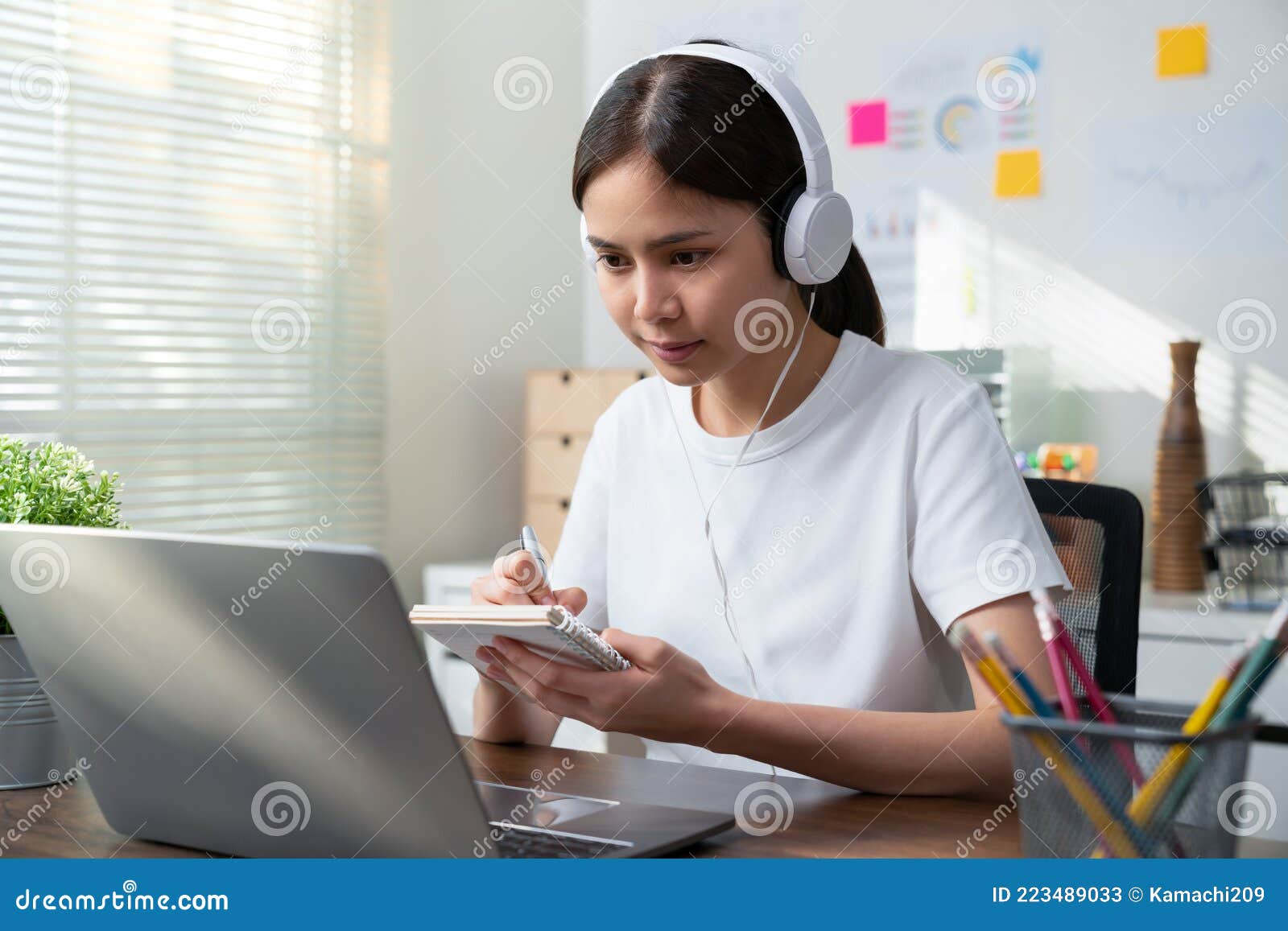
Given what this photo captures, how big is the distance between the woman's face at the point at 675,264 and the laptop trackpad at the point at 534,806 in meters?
0.46

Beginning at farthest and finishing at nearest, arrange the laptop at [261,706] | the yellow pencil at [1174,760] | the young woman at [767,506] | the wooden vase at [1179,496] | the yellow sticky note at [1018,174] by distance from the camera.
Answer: the yellow sticky note at [1018,174]
the wooden vase at [1179,496]
the young woman at [767,506]
the laptop at [261,706]
the yellow pencil at [1174,760]

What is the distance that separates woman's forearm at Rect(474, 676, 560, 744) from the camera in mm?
1271

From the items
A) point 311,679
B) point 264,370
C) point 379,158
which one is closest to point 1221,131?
point 379,158

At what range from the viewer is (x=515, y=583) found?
1176 millimetres

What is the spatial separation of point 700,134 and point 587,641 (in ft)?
1.80

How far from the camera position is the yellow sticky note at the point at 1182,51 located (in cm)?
293

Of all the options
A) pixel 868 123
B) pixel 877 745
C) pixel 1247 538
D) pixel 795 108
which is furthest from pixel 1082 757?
pixel 868 123

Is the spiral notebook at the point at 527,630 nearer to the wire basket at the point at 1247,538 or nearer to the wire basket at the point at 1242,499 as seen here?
the wire basket at the point at 1247,538

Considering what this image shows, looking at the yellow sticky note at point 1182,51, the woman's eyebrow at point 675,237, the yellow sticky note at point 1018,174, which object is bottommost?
the woman's eyebrow at point 675,237

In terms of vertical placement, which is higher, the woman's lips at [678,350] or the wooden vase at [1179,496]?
the woman's lips at [678,350]

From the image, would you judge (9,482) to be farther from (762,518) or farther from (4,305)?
(4,305)

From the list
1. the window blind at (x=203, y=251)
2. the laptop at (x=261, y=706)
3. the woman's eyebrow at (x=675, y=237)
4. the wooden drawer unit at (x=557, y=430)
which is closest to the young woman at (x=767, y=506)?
the woman's eyebrow at (x=675, y=237)

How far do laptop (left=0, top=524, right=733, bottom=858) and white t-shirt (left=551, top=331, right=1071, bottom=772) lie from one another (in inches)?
16.3

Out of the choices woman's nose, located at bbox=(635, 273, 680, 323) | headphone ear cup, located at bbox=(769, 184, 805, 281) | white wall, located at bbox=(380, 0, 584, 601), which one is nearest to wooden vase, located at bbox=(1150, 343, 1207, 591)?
white wall, located at bbox=(380, 0, 584, 601)
